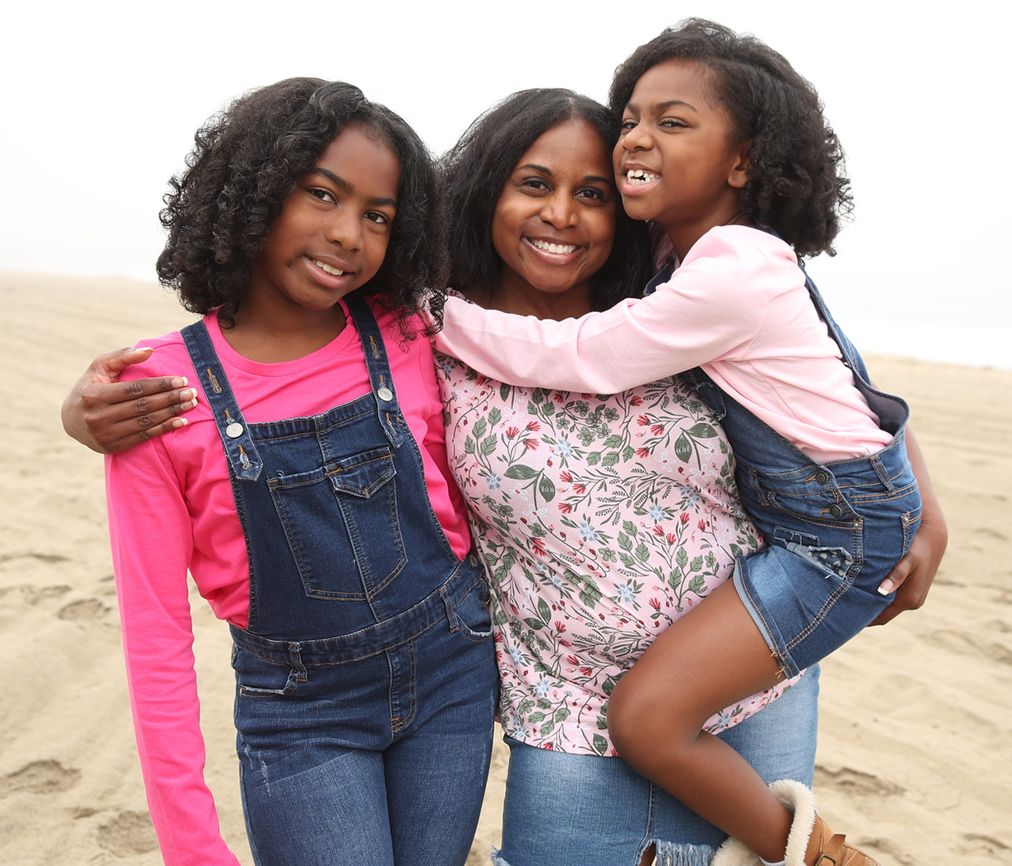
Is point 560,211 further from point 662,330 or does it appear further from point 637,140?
point 662,330

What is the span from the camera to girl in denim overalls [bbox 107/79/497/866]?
1875mm

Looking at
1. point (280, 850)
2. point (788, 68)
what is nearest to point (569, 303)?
point (788, 68)

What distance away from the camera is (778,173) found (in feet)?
7.54

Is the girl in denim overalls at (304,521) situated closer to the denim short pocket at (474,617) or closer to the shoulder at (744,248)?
the denim short pocket at (474,617)

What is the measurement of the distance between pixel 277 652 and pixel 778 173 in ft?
4.84

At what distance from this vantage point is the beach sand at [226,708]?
327cm

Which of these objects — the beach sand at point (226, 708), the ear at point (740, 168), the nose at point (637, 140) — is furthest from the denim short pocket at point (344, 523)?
the beach sand at point (226, 708)

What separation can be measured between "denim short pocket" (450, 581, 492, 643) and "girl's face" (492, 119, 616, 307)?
2.39 feet

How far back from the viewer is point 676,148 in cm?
231

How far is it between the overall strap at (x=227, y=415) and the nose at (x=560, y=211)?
0.83m

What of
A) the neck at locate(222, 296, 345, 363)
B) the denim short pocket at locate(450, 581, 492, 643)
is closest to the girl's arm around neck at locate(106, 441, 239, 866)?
the neck at locate(222, 296, 345, 363)

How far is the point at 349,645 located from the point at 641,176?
46.7 inches

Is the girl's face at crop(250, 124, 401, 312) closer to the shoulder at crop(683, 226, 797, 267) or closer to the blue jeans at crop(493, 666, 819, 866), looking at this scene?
the shoulder at crop(683, 226, 797, 267)

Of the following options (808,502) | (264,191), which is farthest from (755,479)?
(264,191)
